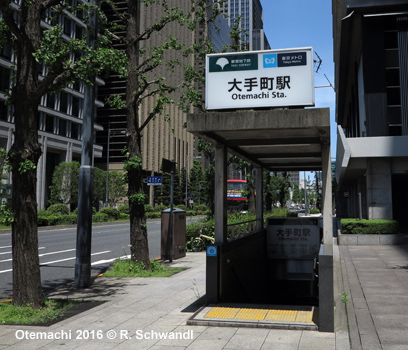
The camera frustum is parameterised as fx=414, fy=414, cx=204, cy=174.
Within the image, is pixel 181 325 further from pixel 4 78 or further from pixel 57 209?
pixel 4 78

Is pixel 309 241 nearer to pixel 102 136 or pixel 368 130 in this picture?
pixel 368 130

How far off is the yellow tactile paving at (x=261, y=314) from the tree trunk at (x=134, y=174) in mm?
4962

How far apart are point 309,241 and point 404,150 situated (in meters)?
11.8

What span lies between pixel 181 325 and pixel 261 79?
4.53 m

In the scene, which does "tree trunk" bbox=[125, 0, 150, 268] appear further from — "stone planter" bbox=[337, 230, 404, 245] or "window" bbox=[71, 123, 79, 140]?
"window" bbox=[71, 123, 79, 140]

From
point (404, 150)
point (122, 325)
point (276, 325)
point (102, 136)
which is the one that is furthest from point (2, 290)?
point (102, 136)

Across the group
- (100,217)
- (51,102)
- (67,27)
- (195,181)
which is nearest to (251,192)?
(100,217)

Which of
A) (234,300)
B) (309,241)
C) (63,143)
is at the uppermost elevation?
(63,143)

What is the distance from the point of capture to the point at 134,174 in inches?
467

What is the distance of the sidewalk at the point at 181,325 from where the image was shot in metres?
5.45

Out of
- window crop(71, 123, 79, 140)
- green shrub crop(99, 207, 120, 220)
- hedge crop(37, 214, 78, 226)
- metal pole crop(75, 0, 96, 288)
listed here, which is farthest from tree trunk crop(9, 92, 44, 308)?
window crop(71, 123, 79, 140)

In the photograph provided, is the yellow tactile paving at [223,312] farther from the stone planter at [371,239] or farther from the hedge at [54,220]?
the hedge at [54,220]

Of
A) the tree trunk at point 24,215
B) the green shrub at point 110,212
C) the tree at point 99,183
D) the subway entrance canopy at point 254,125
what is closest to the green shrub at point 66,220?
the green shrub at point 110,212

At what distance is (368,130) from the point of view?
25234mm
